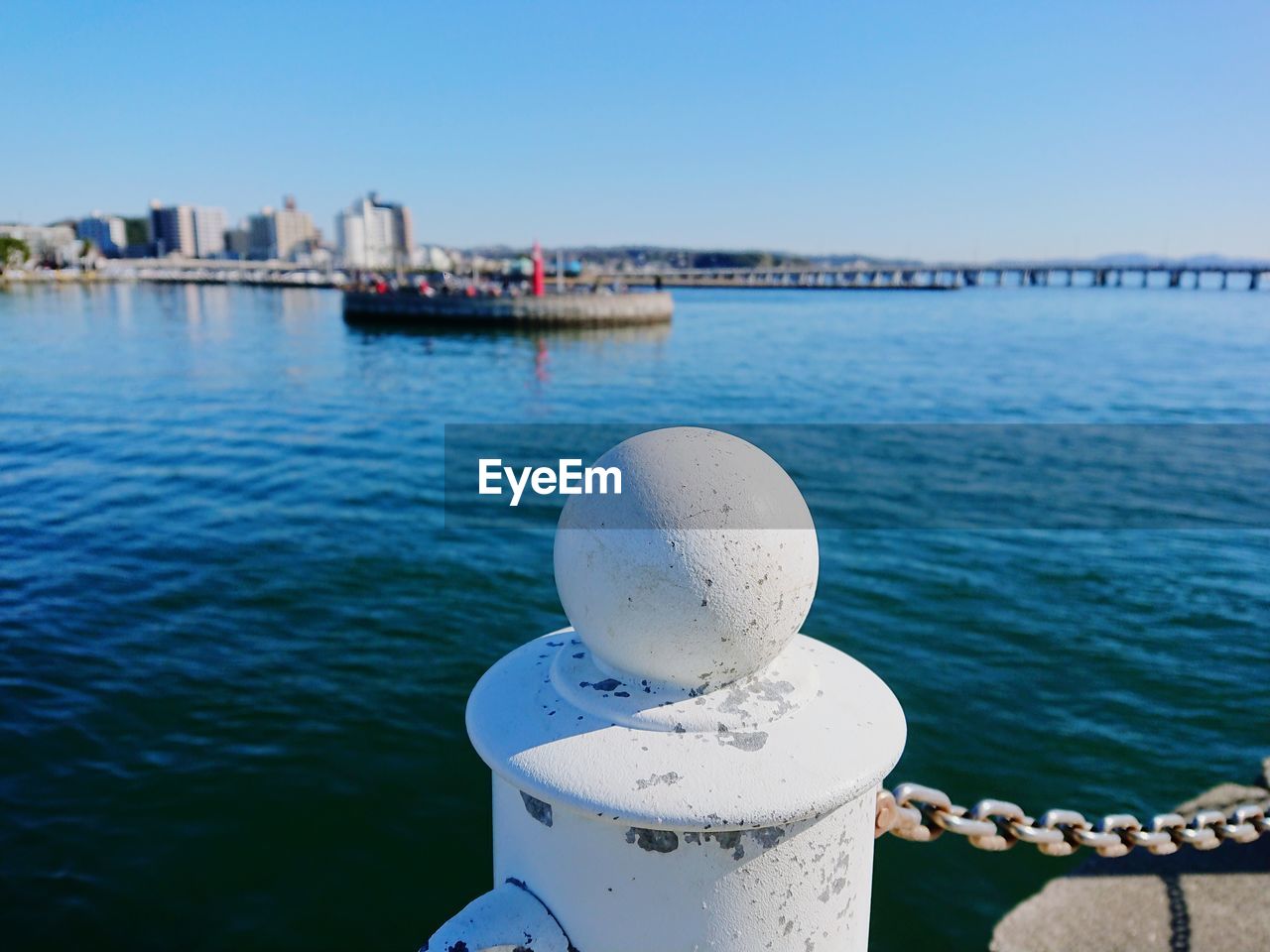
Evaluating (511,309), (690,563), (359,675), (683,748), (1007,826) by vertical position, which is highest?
(690,563)

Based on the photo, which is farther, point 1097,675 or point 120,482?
point 120,482

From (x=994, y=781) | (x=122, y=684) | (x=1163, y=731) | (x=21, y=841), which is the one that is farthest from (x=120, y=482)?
(x=1163, y=731)

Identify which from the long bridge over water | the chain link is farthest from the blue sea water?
the long bridge over water

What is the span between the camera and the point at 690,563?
1825 millimetres

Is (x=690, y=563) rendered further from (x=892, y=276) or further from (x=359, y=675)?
(x=892, y=276)

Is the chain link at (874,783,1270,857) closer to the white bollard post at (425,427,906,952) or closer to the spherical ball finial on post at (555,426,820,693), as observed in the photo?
the white bollard post at (425,427,906,952)

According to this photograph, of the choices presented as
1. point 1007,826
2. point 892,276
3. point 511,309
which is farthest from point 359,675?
point 892,276

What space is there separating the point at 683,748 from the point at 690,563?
368mm

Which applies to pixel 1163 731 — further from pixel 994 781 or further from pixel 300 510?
pixel 300 510

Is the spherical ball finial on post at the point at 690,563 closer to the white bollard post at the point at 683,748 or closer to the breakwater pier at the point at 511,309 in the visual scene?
the white bollard post at the point at 683,748

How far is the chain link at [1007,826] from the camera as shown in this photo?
2.59 meters

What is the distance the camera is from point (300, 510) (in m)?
14.4

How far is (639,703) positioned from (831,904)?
60cm

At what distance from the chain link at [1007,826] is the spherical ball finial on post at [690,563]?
949 mm
